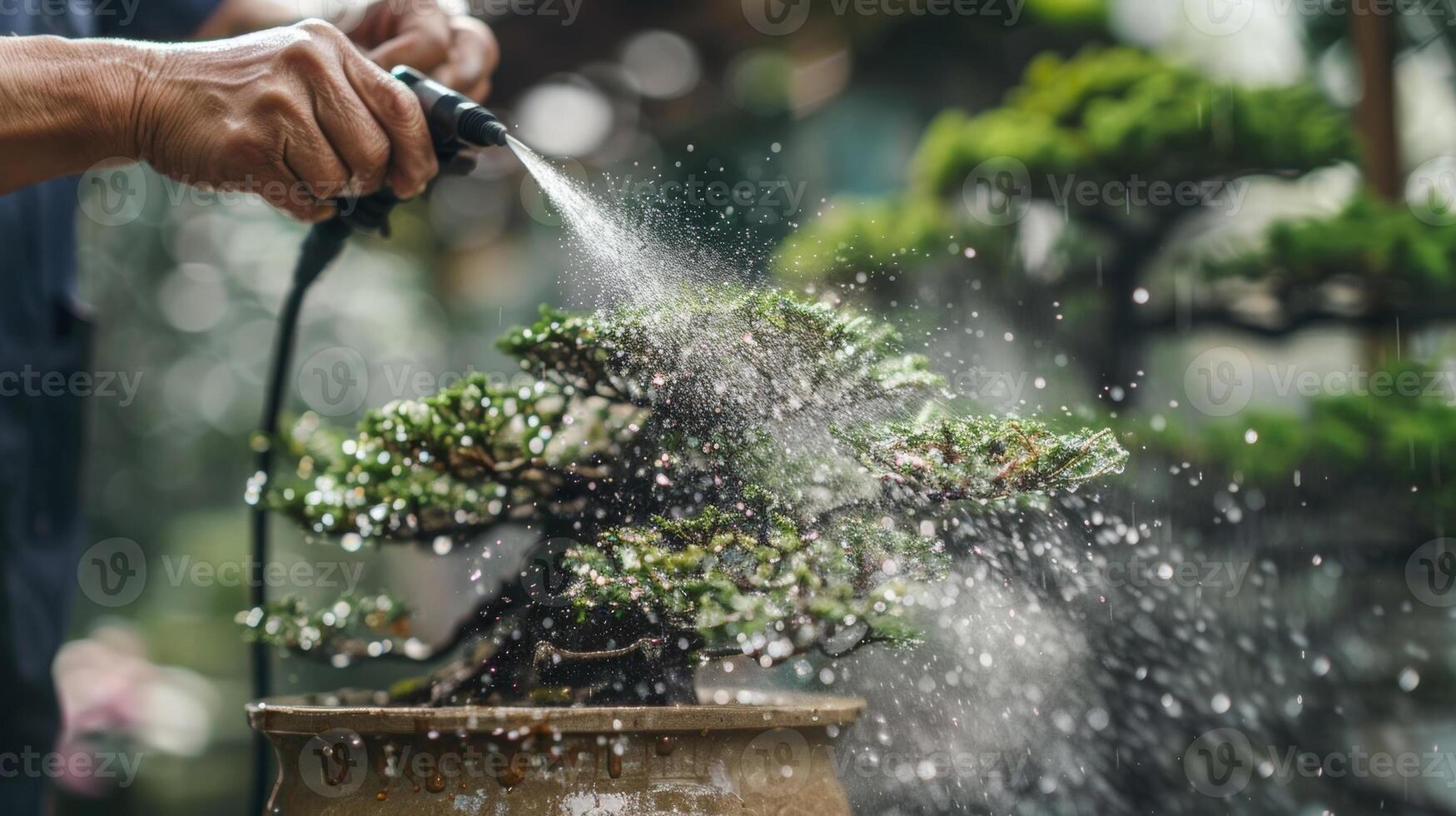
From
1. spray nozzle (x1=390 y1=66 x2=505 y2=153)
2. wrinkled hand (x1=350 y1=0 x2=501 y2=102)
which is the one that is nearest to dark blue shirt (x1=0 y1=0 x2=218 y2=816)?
wrinkled hand (x1=350 y1=0 x2=501 y2=102)

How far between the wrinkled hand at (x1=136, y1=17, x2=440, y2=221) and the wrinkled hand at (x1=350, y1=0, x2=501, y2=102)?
24 cm

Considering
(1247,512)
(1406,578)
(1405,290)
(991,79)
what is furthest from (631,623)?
(991,79)

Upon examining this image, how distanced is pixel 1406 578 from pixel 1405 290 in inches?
19.4

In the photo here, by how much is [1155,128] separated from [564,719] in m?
1.53

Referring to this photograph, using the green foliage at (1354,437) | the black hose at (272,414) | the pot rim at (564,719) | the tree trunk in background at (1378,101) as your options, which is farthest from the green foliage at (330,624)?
the tree trunk in background at (1378,101)

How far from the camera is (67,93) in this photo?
771mm

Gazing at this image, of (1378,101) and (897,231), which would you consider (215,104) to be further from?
(1378,101)

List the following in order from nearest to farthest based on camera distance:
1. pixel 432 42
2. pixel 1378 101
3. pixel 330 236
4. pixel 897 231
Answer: pixel 330 236 → pixel 432 42 → pixel 897 231 → pixel 1378 101

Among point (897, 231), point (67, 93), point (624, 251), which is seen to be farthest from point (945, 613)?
point (897, 231)

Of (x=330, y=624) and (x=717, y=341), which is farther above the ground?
(x=717, y=341)

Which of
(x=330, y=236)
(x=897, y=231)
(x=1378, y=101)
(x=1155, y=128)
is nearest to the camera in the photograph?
(x=330, y=236)

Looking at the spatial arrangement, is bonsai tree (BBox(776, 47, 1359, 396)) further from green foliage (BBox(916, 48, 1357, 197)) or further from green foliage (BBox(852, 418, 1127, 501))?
green foliage (BBox(852, 418, 1127, 501))

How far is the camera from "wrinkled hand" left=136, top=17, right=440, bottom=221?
29.8 inches

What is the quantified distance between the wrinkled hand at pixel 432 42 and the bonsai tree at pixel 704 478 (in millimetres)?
364
